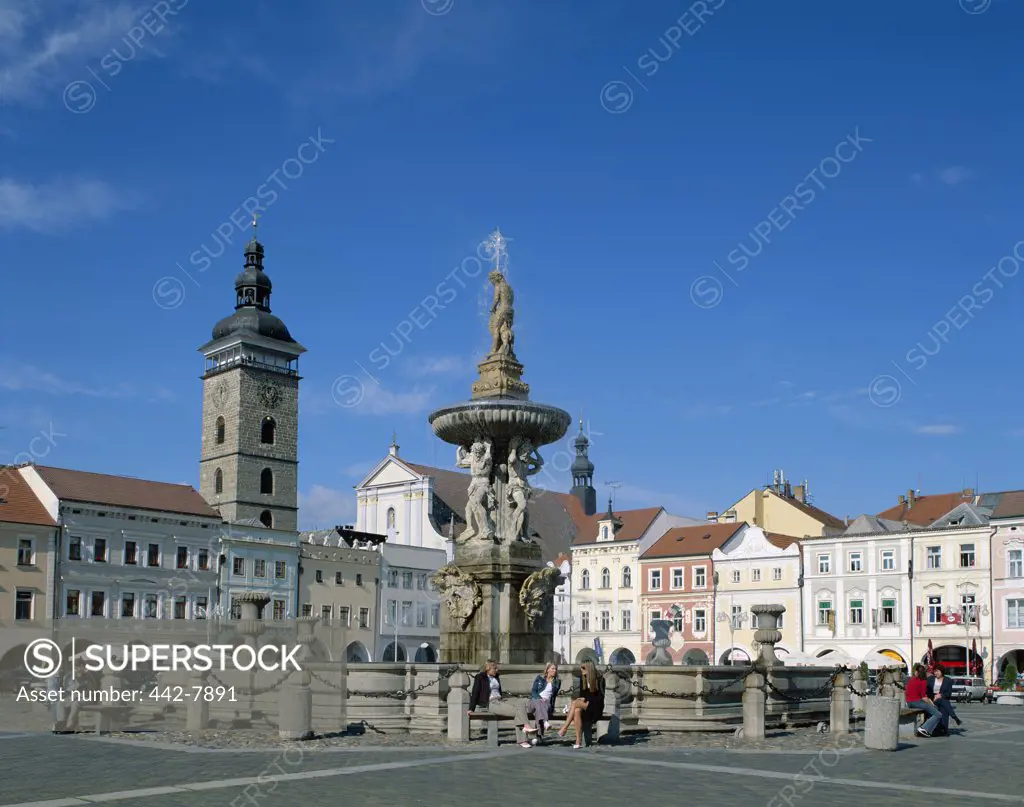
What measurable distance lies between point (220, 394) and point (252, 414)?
9.99 feet

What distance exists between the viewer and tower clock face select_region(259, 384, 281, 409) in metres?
82.1

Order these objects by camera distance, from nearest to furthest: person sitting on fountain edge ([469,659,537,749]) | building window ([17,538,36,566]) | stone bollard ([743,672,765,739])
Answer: stone bollard ([743,672,765,739]) < person sitting on fountain edge ([469,659,537,749]) < building window ([17,538,36,566])

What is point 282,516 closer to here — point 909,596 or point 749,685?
point 909,596

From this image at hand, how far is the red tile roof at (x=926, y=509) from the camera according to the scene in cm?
6228

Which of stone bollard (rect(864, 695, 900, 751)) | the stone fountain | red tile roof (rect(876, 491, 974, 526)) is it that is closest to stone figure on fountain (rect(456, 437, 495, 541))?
the stone fountain

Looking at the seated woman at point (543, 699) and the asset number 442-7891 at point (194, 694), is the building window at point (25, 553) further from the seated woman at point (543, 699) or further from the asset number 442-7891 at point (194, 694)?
the seated woman at point (543, 699)

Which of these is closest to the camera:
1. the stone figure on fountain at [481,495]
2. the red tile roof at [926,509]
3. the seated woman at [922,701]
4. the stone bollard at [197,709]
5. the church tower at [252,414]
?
the stone bollard at [197,709]

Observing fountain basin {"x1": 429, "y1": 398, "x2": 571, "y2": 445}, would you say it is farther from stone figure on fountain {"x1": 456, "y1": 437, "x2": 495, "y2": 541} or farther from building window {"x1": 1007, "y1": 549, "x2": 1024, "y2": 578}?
building window {"x1": 1007, "y1": 549, "x2": 1024, "y2": 578}

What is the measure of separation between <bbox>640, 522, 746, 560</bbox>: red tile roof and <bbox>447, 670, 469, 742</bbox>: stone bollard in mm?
50087

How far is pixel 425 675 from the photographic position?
59.7 feet

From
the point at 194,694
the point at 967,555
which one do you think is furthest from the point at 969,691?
the point at 194,694

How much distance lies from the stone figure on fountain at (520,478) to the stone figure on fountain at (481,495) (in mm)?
350

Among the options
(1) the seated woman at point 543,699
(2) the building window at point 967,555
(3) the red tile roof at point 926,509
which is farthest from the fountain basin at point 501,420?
(3) the red tile roof at point 926,509

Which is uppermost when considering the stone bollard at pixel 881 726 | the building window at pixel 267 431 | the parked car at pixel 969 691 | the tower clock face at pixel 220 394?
the tower clock face at pixel 220 394
